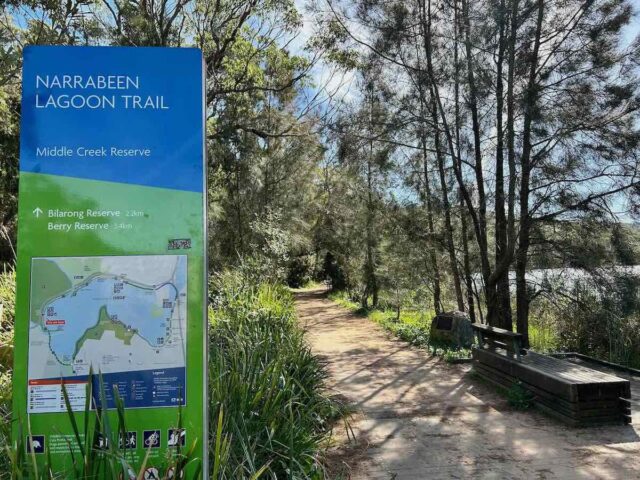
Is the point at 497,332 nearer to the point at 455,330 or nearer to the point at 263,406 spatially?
the point at 455,330

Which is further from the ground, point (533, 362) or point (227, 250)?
point (227, 250)

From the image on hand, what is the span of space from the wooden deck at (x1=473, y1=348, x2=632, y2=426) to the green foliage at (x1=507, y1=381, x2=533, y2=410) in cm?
5

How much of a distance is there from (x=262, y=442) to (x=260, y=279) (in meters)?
7.25

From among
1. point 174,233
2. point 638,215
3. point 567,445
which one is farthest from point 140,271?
point 638,215

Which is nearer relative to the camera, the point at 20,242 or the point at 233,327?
the point at 20,242

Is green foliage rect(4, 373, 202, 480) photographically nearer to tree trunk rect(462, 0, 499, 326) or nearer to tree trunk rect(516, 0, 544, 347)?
tree trunk rect(516, 0, 544, 347)

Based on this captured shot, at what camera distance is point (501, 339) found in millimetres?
6473

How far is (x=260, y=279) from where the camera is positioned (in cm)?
1031

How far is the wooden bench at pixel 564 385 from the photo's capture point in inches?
187

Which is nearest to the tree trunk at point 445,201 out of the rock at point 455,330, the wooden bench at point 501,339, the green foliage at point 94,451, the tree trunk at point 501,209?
the tree trunk at point 501,209

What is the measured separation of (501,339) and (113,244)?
546cm

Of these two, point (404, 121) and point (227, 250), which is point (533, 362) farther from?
point (227, 250)

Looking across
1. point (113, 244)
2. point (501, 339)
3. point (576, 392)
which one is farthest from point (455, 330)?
point (113, 244)

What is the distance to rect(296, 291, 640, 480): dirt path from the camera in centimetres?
376
